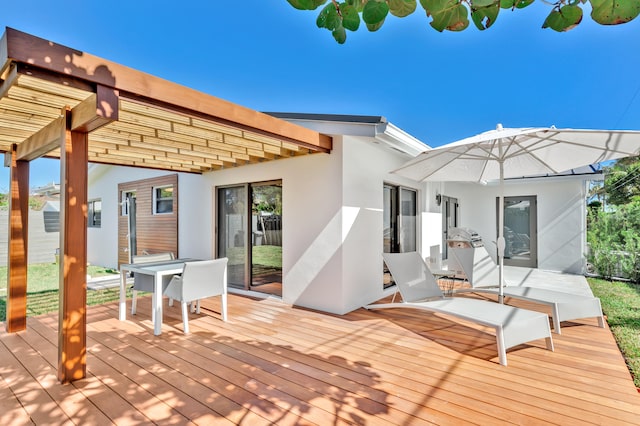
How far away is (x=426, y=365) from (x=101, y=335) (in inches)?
158

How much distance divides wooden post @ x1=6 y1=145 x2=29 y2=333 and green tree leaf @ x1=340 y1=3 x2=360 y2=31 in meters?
5.09

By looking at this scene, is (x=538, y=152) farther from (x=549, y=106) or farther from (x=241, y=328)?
(x=549, y=106)

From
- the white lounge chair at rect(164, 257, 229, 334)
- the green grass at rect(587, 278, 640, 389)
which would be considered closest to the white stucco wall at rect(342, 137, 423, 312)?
the white lounge chair at rect(164, 257, 229, 334)

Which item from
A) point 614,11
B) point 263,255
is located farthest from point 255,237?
point 614,11

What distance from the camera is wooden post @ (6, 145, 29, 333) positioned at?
13.7 feet

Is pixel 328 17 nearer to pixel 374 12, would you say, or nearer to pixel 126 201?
pixel 374 12

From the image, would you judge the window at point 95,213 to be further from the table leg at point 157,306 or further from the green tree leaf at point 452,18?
the green tree leaf at point 452,18

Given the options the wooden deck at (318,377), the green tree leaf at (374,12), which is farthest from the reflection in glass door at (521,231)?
the green tree leaf at (374,12)

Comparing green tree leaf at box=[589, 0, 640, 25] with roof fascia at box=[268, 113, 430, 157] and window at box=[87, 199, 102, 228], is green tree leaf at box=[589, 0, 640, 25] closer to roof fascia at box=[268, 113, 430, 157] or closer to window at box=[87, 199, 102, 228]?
roof fascia at box=[268, 113, 430, 157]

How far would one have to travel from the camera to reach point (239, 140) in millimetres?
4430

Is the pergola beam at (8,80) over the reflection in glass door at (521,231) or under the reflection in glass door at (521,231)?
over

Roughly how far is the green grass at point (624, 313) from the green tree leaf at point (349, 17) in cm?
381

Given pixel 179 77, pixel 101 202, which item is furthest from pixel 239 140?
pixel 179 77

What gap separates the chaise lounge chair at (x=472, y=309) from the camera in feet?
11.0
